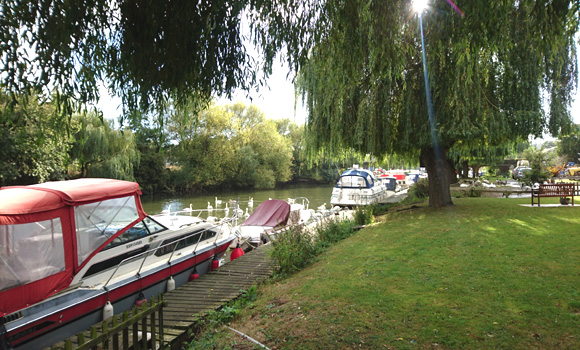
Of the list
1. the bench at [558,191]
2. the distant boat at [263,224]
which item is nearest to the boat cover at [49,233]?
the distant boat at [263,224]

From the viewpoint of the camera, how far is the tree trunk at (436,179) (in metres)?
15.6

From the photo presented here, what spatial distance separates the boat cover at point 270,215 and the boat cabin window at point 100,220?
25.3ft

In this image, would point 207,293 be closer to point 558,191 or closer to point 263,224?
point 263,224

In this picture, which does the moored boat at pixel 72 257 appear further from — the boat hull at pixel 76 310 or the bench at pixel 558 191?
the bench at pixel 558 191

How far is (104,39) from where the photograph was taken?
4.65 meters

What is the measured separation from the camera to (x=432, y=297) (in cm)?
570

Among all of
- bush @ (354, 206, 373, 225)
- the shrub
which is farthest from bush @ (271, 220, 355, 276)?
the shrub

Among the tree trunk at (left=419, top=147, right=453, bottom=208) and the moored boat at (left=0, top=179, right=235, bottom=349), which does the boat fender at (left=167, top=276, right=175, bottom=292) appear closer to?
the moored boat at (left=0, top=179, right=235, bottom=349)

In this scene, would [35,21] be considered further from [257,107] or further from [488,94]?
[257,107]

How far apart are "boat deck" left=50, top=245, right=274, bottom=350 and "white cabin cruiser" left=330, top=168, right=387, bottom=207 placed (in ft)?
42.9

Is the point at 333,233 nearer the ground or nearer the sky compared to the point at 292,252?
nearer the ground

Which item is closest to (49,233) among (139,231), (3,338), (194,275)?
(3,338)

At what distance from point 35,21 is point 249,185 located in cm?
4966

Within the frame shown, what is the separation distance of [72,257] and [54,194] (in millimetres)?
1174
